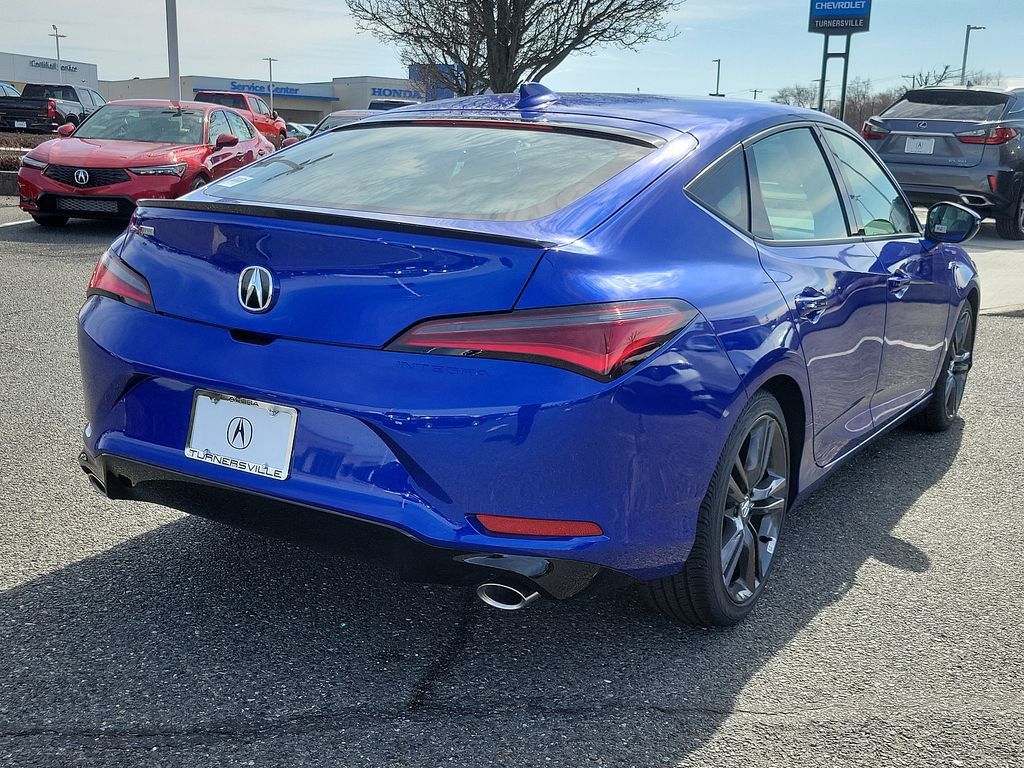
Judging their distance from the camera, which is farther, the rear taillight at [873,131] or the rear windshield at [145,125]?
the rear taillight at [873,131]

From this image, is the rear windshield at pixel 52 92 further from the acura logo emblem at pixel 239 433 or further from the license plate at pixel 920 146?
the acura logo emblem at pixel 239 433

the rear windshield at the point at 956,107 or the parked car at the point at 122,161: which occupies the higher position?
the rear windshield at the point at 956,107

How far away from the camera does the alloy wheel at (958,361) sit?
16.8 ft

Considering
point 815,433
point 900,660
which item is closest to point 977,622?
point 900,660

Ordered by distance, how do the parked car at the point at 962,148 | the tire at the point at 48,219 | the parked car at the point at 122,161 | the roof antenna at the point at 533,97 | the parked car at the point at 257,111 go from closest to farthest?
the roof antenna at the point at 533,97, the parked car at the point at 122,161, the tire at the point at 48,219, the parked car at the point at 962,148, the parked car at the point at 257,111

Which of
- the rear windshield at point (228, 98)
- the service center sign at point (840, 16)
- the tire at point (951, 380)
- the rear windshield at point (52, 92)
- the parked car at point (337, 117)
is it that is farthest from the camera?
the rear windshield at point (52, 92)

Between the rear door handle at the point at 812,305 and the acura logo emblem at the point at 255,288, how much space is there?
156 cm

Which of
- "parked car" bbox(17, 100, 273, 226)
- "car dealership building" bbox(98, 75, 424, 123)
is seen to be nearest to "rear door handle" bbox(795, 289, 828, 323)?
"parked car" bbox(17, 100, 273, 226)

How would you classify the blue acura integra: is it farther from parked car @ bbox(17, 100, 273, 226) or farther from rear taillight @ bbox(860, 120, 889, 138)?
rear taillight @ bbox(860, 120, 889, 138)

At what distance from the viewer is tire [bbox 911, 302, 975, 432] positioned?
200 inches

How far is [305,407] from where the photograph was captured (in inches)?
96.2

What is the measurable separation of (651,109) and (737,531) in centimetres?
137

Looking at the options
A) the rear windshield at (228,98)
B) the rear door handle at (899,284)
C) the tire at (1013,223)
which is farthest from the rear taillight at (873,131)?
the rear windshield at (228,98)

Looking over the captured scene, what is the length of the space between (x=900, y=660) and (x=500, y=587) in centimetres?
118
